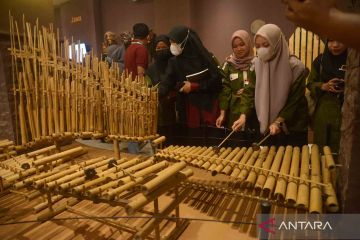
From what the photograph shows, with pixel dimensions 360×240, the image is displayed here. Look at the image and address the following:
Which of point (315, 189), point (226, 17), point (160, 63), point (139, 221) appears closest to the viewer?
point (315, 189)

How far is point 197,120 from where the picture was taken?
9.64 ft

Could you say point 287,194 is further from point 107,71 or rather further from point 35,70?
point 35,70

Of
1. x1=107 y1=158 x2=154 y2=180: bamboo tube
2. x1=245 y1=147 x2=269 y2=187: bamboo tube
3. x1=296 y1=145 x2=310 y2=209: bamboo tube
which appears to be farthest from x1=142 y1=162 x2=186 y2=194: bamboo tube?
x1=296 y1=145 x2=310 y2=209: bamboo tube

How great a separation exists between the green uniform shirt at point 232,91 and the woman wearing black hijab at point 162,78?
55cm

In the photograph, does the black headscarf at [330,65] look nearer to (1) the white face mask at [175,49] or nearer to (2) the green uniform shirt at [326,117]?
(2) the green uniform shirt at [326,117]

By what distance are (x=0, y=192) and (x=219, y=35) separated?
3.80 meters

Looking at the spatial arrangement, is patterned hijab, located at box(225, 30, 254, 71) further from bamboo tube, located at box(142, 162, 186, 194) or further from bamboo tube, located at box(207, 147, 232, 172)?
bamboo tube, located at box(142, 162, 186, 194)

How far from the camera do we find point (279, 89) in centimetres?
247

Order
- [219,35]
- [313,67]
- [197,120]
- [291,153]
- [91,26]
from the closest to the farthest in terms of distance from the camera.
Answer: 1. [291,153]
2. [313,67]
3. [197,120]
4. [219,35]
5. [91,26]

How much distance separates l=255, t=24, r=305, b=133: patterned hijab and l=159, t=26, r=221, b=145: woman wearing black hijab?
18.6 inches

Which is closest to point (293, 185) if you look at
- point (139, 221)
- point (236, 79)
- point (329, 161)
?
point (329, 161)

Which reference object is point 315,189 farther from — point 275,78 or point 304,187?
point 275,78

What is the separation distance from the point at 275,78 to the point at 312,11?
1646 mm

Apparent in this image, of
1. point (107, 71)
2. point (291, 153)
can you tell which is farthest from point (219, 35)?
point (291, 153)
